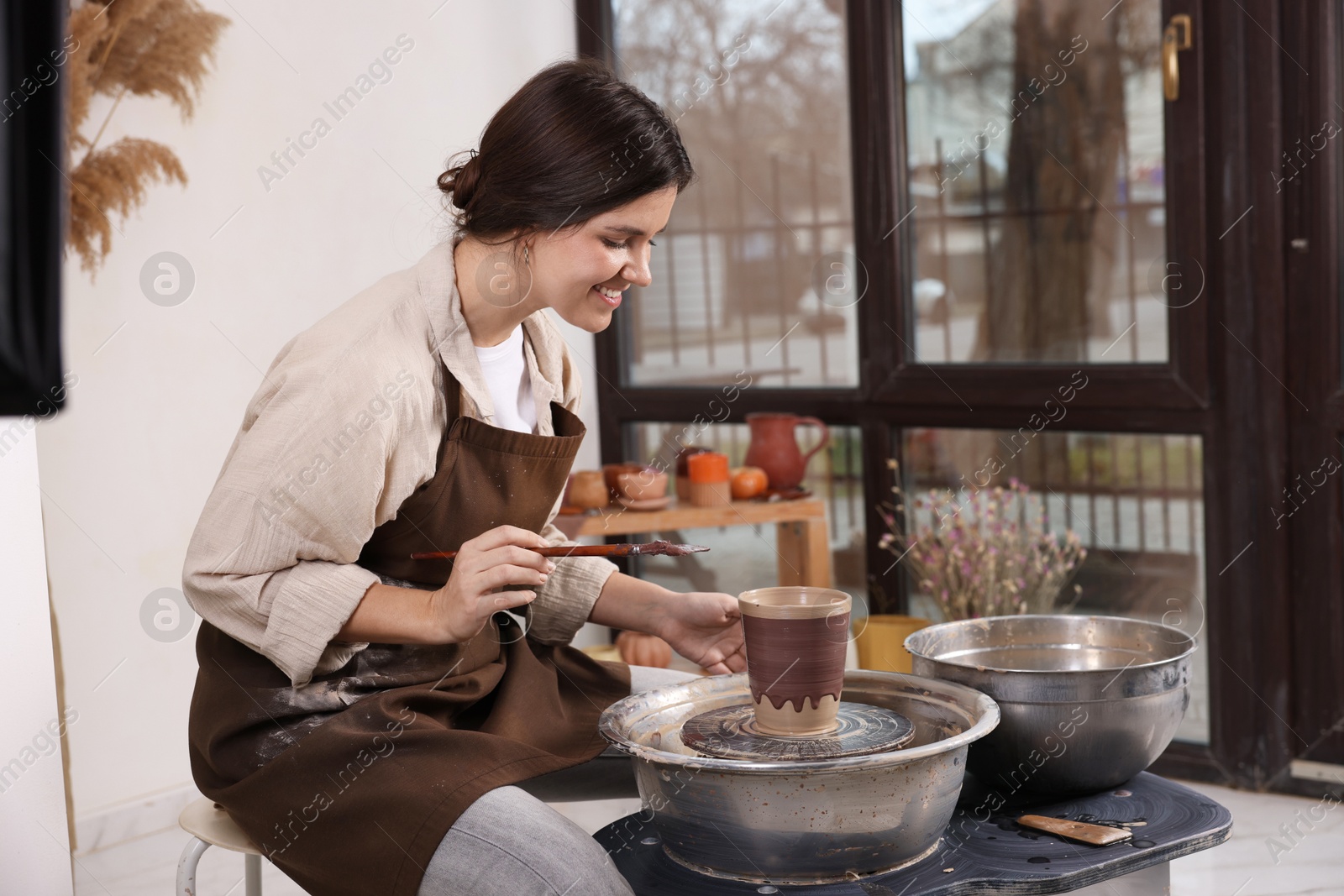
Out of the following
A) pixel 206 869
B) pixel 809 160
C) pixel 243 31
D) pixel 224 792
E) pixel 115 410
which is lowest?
pixel 206 869

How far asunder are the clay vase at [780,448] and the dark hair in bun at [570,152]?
179cm

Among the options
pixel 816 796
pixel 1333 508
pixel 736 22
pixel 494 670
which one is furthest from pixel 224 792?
pixel 736 22

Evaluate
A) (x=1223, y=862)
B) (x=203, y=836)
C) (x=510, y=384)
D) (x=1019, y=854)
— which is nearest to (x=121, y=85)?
(x=510, y=384)

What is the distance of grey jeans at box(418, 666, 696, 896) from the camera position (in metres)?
1.24

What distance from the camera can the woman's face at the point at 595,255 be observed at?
5.29 feet

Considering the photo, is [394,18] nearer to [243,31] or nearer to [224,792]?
[243,31]

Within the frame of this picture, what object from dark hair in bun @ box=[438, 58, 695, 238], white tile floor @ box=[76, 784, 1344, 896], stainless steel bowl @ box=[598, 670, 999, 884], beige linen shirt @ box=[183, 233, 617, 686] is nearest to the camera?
stainless steel bowl @ box=[598, 670, 999, 884]

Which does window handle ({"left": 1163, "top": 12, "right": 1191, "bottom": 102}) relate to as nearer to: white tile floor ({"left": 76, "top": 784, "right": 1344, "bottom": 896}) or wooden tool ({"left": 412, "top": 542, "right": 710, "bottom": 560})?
white tile floor ({"left": 76, "top": 784, "right": 1344, "bottom": 896})

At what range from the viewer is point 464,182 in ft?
5.55

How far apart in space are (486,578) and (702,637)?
460 mm

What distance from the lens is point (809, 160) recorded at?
3510 millimetres

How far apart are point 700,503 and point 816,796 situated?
6.91 feet

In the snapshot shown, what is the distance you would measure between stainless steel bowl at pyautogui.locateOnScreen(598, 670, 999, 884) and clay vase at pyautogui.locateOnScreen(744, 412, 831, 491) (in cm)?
205

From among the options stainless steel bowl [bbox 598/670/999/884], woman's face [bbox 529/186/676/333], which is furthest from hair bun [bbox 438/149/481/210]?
stainless steel bowl [bbox 598/670/999/884]
